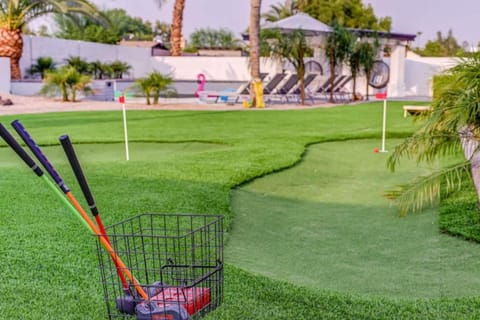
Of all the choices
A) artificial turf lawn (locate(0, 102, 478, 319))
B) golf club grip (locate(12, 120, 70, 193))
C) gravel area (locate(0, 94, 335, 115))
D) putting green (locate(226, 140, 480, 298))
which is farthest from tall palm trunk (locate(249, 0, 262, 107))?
golf club grip (locate(12, 120, 70, 193))

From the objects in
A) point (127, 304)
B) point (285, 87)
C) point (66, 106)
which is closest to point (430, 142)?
point (127, 304)

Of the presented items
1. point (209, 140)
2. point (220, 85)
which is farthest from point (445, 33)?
point (209, 140)

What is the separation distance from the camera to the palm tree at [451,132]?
5.05 m

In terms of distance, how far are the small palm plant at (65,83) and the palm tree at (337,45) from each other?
8.72 metres

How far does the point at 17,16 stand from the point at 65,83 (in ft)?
12.0

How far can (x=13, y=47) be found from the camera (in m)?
22.6

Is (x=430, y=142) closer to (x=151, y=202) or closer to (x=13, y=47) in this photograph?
(x=151, y=202)

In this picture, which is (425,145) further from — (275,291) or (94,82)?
(94,82)

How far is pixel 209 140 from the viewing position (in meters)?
11.1

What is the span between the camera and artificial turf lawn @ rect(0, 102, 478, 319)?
126 inches

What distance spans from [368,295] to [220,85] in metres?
25.0

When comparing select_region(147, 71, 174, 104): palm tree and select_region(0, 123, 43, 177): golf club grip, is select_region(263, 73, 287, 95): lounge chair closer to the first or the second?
select_region(147, 71, 174, 104): palm tree

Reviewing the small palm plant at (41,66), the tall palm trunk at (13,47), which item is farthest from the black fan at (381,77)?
the tall palm trunk at (13,47)

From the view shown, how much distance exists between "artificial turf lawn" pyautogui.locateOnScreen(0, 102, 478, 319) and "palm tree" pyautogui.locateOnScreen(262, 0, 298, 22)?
25.6 meters
